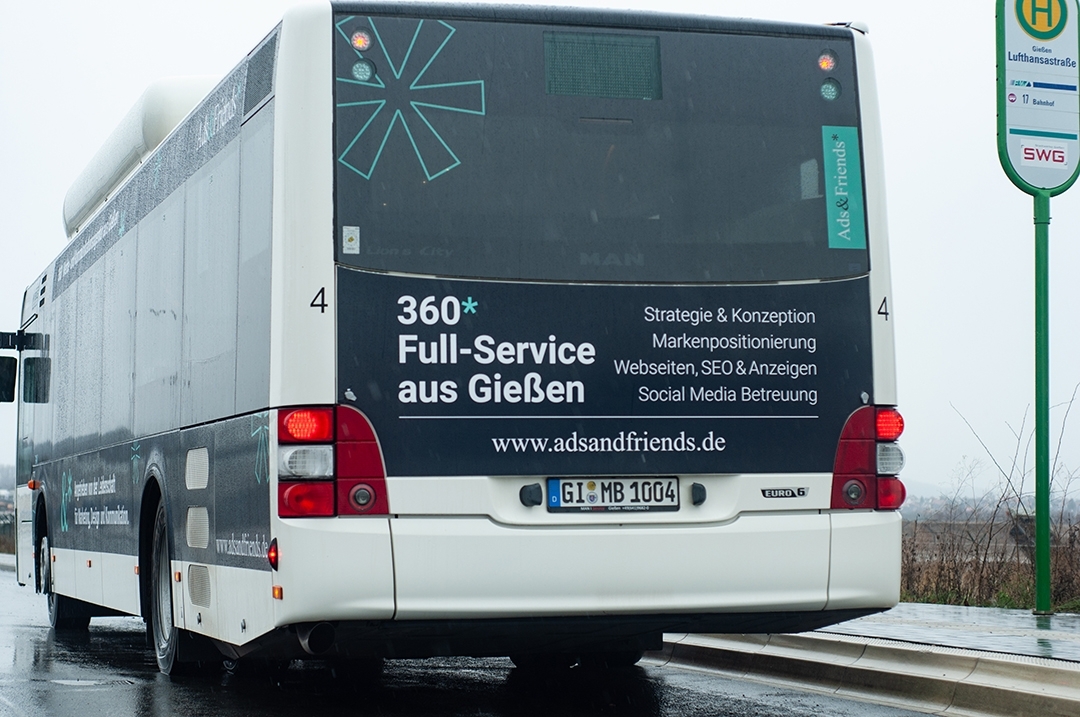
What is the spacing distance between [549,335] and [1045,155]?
7.30 metres

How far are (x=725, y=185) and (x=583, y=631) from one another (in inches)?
87.8

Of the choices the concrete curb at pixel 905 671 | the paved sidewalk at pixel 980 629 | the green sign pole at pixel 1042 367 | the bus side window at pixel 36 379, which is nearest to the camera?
the concrete curb at pixel 905 671

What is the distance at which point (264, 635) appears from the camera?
7.61 meters

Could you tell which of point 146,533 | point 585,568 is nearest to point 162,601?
point 146,533

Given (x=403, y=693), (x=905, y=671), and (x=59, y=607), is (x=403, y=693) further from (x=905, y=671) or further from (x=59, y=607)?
(x=59, y=607)

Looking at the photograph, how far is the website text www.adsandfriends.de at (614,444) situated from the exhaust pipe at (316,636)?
1.12 metres

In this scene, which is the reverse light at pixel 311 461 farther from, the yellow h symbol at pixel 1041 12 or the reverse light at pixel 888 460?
the yellow h symbol at pixel 1041 12

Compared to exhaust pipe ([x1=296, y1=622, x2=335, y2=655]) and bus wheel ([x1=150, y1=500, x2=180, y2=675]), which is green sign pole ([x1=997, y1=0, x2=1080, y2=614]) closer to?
bus wheel ([x1=150, y1=500, x2=180, y2=675])

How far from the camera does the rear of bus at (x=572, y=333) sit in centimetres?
723

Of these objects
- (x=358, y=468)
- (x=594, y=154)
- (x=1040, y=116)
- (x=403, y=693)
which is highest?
(x=1040, y=116)

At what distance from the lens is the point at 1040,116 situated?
43.8ft

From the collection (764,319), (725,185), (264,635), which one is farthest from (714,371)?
(264,635)

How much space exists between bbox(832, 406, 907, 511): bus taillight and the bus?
0.05 feet

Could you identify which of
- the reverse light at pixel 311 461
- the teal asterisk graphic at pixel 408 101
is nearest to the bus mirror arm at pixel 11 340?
the teal asterisk graphic at pixel 408 101
